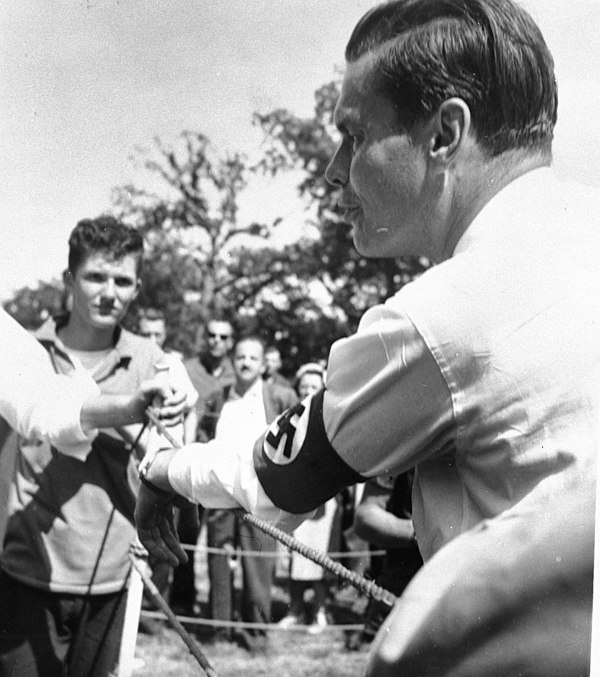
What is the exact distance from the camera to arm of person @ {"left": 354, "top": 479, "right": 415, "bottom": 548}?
1772mm

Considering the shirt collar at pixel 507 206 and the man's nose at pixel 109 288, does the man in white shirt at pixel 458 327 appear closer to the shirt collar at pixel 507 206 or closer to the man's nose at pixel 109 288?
the shirt collar at pixel 507 206

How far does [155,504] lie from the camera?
1021 mm

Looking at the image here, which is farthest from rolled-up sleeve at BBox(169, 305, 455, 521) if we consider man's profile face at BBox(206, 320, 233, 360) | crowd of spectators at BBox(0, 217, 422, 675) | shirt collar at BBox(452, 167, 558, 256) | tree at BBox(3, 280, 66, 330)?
man's profile face at BBox(206, 320, 233, 360)

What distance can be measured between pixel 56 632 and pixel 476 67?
1372 millimetres

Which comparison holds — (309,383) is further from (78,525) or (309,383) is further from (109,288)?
(78,525)

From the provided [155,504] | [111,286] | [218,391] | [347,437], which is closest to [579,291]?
[347,437]

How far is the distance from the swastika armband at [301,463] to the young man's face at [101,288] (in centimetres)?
102

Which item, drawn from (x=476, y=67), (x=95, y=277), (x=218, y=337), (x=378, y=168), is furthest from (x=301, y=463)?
(x=218, y=337)

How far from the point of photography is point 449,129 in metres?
0.78

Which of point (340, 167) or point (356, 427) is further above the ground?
point (340, 167)

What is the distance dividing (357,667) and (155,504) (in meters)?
2.13

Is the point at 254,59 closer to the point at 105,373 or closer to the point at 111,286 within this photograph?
the point at 111,286

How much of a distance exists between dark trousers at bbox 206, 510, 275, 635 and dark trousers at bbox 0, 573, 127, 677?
1.21 meters

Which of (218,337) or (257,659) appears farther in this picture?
(218,337)
